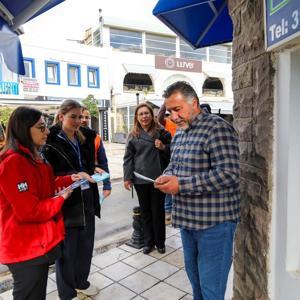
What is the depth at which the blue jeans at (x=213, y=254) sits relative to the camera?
214 centimetres

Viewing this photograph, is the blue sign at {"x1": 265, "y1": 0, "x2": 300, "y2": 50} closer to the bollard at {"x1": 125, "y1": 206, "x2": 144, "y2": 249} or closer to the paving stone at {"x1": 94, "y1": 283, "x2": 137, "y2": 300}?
the paving stone at {"x1": 94, "y1": 283, "x2": 137, "y2": 300}

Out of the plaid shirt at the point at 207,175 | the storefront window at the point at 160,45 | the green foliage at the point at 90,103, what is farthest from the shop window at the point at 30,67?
the plaid shirt at the point at 207,175

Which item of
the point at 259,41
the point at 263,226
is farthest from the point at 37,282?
the point at 259,41

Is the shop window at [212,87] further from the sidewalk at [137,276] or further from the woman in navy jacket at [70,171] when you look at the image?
the woman in navy jacket at [70,171]

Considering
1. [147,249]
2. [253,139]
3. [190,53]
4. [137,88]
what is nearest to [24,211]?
[253,139]

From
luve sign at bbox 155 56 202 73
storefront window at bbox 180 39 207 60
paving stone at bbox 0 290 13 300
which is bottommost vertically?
paving stone at bbox 0 290 13 300

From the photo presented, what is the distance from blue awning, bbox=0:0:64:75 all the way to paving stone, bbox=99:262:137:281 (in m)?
2.45

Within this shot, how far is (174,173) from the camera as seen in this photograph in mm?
2305

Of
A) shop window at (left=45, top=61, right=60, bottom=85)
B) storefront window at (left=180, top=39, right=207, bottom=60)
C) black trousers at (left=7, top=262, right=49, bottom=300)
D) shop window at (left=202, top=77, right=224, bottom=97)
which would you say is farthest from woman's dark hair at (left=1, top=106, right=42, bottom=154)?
shop window at (left=202, top=77, right=224, bottom=97)

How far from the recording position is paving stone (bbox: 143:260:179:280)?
11.2 ft

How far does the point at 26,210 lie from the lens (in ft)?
6.52

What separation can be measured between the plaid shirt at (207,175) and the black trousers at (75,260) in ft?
3.59

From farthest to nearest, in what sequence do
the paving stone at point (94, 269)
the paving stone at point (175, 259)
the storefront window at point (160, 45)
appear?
the storefront window at point (160, 45)
the paving stone at point (175, 259)
the paving stone at point (94, 269)

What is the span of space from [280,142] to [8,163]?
1.69m
